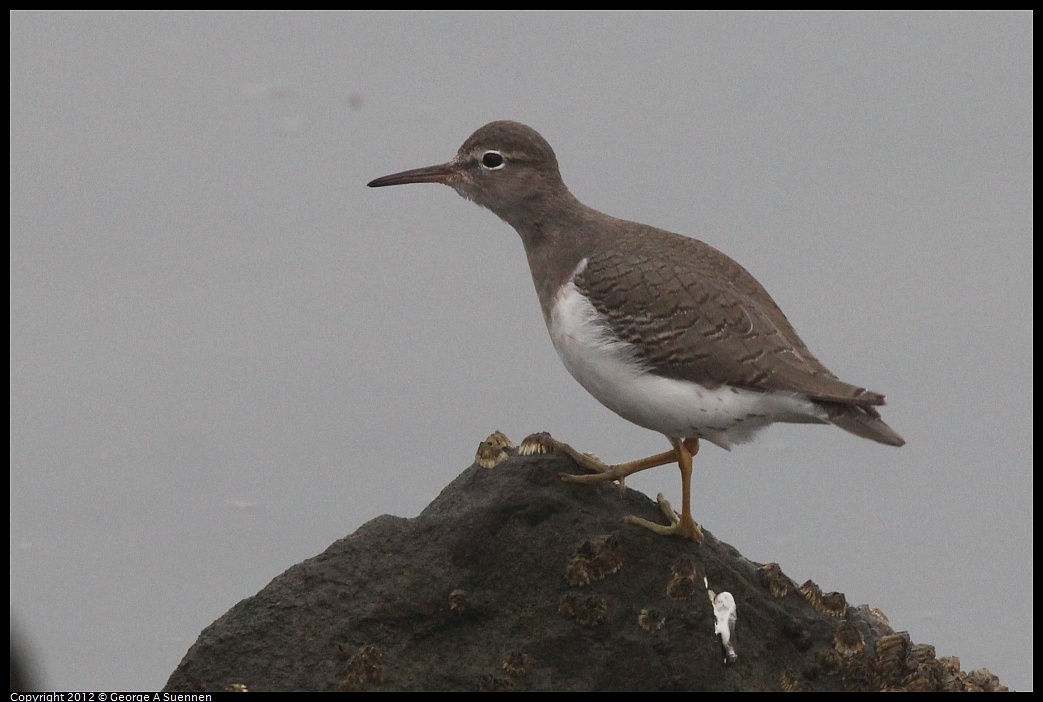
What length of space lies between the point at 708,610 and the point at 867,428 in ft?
5.59

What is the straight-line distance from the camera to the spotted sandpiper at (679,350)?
924 centimetres

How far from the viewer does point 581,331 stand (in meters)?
9.67

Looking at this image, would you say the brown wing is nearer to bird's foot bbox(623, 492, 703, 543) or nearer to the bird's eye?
bird's foot bbox(623, 492, 703, 543)

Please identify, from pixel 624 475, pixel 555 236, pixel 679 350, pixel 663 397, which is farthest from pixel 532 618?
pixel 555 236

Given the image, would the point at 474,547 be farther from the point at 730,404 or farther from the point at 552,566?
the point at 730,404

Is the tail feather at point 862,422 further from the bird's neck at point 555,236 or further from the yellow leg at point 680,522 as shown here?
the bird's neck at point 555,236

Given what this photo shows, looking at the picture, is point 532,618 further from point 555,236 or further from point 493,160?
point 493,160

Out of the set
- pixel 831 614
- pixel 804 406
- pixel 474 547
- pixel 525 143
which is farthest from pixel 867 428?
pixel 525 143

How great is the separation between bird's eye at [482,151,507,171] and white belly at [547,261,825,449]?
1810mm

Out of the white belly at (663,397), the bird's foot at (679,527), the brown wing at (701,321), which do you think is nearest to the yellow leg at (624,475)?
the bird's foot at (679,527)

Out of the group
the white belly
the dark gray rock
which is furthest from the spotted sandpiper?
the dark gray rock

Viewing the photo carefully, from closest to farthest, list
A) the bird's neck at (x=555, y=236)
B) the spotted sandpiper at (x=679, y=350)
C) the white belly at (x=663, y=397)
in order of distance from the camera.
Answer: the spotted sandpiper at (x=679, y=350) < the white belly at (x=663, y=397) < the bird's neck at (x=555, y=236)

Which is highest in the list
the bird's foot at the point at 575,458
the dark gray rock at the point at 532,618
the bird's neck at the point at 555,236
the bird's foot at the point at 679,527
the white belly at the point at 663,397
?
the bird's neck at the point at 555,236

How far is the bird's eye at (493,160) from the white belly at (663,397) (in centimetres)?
181
